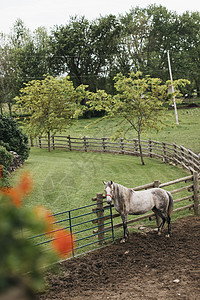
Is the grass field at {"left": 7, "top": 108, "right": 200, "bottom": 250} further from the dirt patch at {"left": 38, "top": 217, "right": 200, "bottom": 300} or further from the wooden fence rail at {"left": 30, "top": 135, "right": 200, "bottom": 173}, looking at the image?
the dirt patch at {"left": 38, "top": 217, "right": 200, "bottom": 300}

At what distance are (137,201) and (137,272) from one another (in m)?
2.03

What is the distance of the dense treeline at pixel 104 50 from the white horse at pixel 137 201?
31797 mm

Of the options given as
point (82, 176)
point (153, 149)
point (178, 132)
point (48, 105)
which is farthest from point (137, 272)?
point (178, 132)

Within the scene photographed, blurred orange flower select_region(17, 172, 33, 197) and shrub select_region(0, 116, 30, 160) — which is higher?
blurred orange flower select_region(17, 172, 33, 197)

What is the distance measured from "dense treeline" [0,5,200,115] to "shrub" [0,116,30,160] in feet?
70.4

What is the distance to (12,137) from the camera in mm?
15648

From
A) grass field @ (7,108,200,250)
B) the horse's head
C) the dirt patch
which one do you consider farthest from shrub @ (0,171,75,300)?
grass field @ (7,108,200,250)

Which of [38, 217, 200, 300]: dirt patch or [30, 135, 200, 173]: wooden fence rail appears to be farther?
[30, 135, 200, 173]: wooden fence rail

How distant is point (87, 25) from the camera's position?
3800 centimetres

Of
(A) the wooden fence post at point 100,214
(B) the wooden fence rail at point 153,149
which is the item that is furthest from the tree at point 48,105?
(A) the wooden fence post at point 100,214

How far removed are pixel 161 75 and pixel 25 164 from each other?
3043 centimetres

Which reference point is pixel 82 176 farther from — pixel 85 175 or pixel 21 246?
pixel 21 246

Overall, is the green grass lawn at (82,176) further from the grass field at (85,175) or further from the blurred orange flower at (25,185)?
→ the blurred orange flower at (25,185)

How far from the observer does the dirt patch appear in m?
4.80
